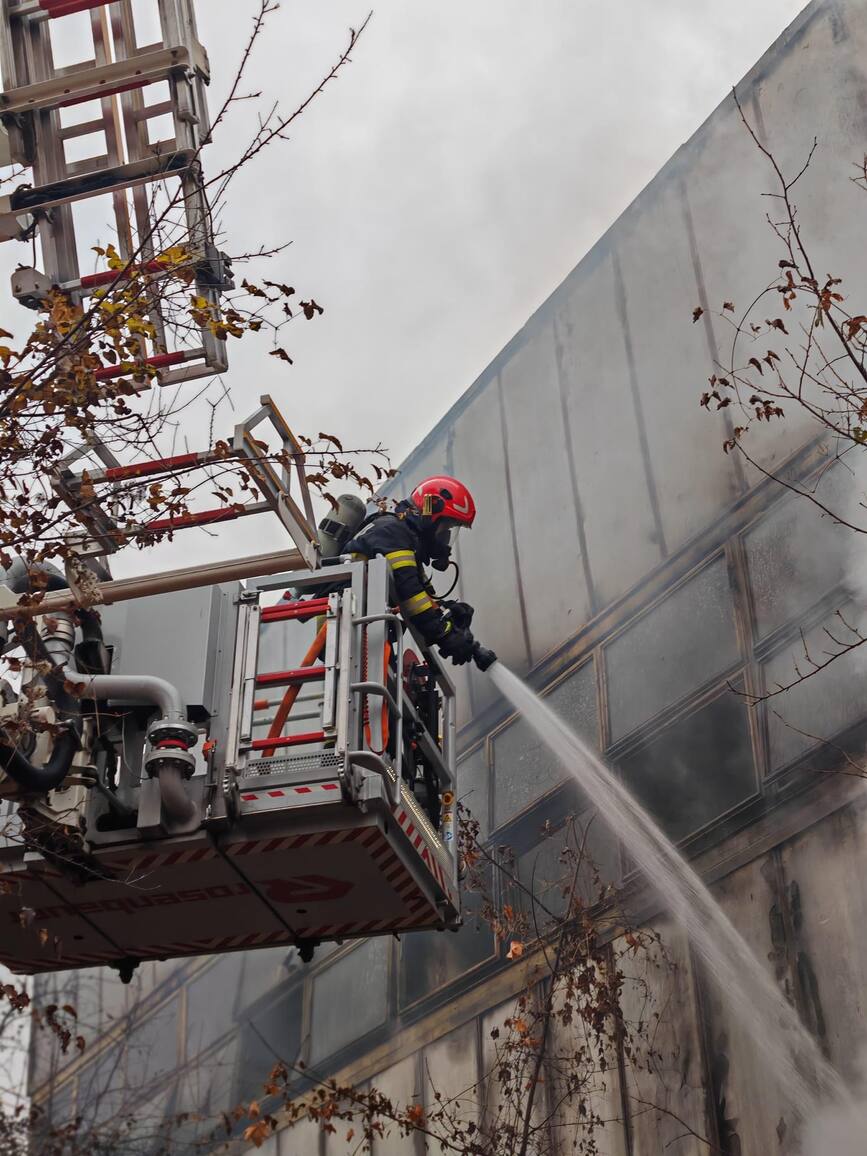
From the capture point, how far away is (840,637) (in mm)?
9609

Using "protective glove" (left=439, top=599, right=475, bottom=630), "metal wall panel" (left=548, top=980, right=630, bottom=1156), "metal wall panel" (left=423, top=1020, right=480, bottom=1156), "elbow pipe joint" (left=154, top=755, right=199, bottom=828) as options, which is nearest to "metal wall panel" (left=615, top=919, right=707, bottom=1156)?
"metal wall panel" (left=548, top=980, right=630, bottom=1156)

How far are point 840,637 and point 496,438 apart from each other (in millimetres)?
5286

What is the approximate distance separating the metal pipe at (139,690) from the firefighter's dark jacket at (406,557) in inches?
58.6

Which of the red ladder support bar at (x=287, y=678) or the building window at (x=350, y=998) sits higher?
the building window at (x=350, y=998)

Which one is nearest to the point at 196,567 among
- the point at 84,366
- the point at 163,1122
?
the point at 84,366

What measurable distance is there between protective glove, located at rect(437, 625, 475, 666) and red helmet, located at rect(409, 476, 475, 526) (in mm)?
780

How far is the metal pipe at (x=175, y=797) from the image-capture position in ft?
24.7

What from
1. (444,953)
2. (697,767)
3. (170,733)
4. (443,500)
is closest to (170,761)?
(170,733)

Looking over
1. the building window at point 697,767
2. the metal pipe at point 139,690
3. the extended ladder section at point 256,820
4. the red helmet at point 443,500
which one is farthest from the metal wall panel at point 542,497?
the metal pipe at point 139,690

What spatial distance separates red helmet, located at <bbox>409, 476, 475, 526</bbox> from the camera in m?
9.76

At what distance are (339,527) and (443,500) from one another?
0.68m

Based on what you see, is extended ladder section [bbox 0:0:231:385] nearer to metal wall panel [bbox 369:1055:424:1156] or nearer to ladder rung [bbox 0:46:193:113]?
ladder rung [bbox 0:46:193:113]

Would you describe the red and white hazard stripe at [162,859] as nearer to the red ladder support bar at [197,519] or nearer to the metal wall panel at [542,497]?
the red ladder support bar at [197,519]

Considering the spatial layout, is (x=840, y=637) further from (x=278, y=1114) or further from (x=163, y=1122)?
(x=163, y=1122)
